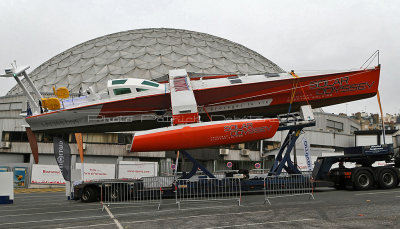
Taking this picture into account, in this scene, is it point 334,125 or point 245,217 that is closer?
point 245,217

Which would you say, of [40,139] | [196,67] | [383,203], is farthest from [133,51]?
[383,203]

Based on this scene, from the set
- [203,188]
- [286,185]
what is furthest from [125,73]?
[286,185]

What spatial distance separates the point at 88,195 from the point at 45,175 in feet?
51.1

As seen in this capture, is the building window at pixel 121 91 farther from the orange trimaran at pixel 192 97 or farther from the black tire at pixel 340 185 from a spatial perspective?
the black tire at pixel 340 185

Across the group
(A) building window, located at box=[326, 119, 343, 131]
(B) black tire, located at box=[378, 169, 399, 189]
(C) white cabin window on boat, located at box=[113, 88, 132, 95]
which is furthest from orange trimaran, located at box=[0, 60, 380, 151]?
(A) building window, located at box=[326, 119, 343, 131]

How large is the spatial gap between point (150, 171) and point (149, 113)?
1489 centimetres

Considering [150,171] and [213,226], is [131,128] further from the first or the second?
[150,171]

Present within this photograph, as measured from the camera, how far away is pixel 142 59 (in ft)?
162

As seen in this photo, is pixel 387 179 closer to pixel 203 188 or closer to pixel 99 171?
pixel 203 188

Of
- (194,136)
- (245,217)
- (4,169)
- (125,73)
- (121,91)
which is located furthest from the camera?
(125,73)

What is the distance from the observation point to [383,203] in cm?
1253

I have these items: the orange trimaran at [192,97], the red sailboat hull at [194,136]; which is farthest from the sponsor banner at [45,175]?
the red sailboat hull at [194,136]

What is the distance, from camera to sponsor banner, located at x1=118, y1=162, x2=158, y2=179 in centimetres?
3080

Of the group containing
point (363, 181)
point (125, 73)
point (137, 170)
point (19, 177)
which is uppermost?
point (125, 73)
